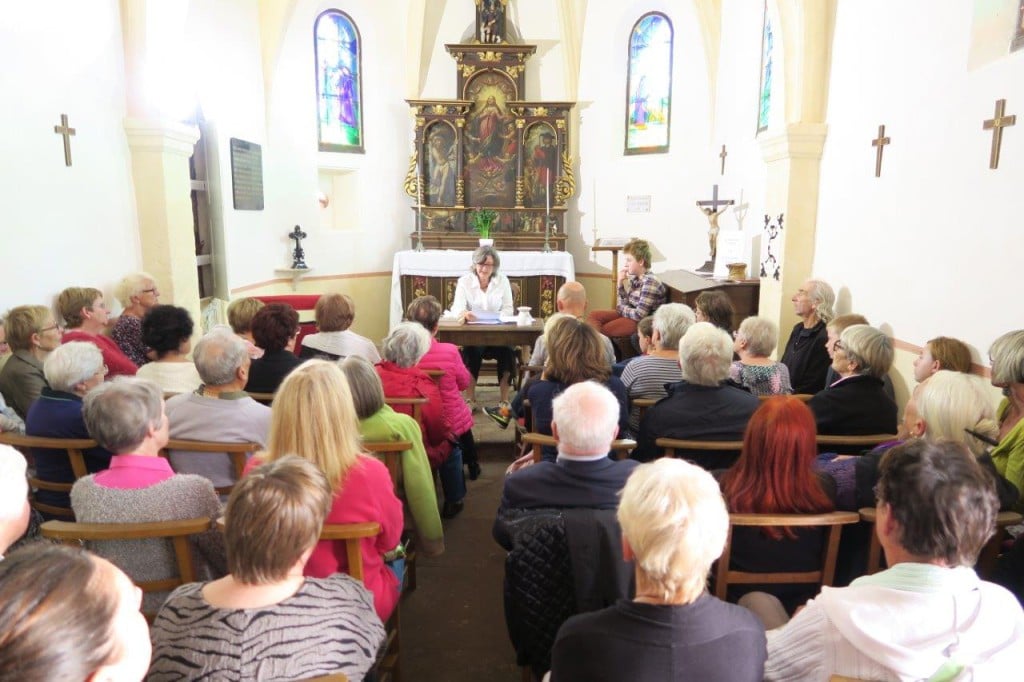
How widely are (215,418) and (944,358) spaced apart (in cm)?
318

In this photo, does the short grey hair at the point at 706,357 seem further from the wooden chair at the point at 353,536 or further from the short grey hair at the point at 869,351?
the wooden chair at the point at 353,536

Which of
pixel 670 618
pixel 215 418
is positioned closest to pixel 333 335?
pixel 215 418

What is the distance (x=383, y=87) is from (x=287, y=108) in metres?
1.66

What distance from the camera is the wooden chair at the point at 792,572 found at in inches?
78.7

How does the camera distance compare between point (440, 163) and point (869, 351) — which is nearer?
point (869, 351)

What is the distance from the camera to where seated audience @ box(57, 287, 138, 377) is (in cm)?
402

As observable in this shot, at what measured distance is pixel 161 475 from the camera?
2.13 m

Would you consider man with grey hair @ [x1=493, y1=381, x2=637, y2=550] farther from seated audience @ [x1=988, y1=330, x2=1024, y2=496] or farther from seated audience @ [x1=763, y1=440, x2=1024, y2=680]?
seated audience @ [x1=988, y1=330, x2=1024, y2=496]

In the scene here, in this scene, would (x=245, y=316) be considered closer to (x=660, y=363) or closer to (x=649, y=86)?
(x=660, y=363)

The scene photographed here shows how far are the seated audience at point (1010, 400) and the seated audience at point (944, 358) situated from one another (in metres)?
0.32

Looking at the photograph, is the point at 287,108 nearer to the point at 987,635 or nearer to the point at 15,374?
the point at 15,374

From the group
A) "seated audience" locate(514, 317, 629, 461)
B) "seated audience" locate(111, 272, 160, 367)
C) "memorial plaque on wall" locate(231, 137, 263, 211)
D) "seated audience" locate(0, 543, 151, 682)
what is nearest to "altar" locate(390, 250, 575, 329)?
"memorial plaque on wall" locate(231, 137, 263, 211)

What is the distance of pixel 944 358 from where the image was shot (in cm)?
322

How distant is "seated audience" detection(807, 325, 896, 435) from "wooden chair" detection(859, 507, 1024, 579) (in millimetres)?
778
